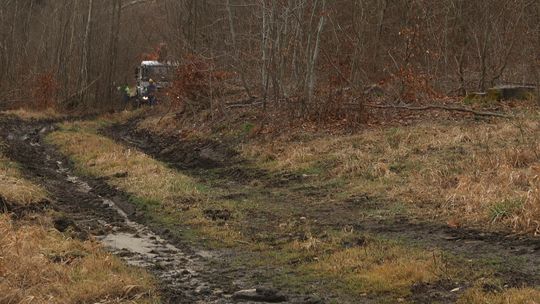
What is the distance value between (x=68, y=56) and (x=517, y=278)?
1406 inches

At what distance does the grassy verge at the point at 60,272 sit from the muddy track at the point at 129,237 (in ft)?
1.20

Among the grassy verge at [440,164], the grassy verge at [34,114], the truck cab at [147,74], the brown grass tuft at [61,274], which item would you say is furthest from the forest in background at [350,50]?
the brown grass tuft at [61,274]

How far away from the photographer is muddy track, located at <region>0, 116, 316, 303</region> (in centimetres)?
661

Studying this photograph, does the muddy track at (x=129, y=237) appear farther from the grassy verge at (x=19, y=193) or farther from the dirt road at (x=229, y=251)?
the grassy verge at (x=19, y=193)

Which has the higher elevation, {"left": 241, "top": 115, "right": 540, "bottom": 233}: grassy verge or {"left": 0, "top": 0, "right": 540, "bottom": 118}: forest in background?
{"left": 0, "top": 0, "right": 540, "bottom": 118}: forest in background

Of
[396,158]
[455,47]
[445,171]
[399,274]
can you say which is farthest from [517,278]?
[455,47]

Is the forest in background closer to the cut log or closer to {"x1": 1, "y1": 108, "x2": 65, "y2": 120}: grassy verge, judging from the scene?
the cut log

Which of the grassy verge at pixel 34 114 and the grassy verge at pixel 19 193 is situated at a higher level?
the grassy verge at pixel 19 193

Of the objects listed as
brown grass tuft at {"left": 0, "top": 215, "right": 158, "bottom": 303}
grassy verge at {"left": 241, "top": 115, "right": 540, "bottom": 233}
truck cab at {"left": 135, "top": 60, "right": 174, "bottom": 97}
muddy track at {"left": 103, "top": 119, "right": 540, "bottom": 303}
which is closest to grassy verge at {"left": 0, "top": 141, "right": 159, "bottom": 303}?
brown grass tuft at {"left": 0, "top": 215, "right": 158, "bottom": 303}

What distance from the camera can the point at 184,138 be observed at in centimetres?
2127

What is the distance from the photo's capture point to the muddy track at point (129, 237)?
6613 mm

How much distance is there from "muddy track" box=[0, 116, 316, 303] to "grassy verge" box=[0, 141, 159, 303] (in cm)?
37

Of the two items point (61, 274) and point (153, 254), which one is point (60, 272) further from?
point (153, 254)

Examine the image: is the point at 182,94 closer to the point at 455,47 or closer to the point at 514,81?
the point at 455,47
